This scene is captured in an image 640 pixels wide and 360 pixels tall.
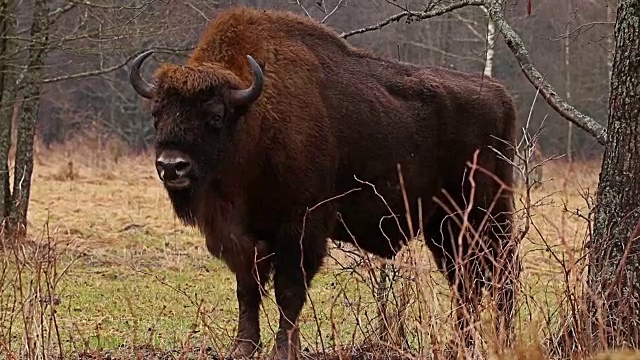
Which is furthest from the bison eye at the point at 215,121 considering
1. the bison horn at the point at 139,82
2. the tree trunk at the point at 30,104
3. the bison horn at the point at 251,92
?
the tree trunk at the point at 30,104

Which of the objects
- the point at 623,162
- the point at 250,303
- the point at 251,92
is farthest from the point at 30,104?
the point at 623,162

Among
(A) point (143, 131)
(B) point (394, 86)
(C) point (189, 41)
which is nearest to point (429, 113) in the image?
(B) point (394, 86)

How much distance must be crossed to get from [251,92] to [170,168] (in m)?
0.79

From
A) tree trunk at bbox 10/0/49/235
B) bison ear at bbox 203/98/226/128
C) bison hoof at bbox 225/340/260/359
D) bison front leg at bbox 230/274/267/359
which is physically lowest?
bison hoof at bbox 225/340/260/359

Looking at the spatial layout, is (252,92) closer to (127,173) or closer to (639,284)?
(639,284)

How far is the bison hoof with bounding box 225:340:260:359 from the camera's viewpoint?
19.2ft

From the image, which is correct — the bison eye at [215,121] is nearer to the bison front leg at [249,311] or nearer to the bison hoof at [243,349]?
the bison front leg at [249,311]

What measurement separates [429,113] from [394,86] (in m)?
0.35

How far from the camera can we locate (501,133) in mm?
7727

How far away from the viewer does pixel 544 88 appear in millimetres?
6102

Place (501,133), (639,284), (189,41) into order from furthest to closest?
(189,41) → (501,133) → (639,284)

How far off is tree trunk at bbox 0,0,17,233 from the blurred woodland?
0.41 ft

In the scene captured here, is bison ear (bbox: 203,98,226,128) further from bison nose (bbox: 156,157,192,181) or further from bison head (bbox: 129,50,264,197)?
bison nose (bbox: 156,157,192,181)

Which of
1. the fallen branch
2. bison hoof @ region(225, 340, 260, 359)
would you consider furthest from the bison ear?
the fallen branch
